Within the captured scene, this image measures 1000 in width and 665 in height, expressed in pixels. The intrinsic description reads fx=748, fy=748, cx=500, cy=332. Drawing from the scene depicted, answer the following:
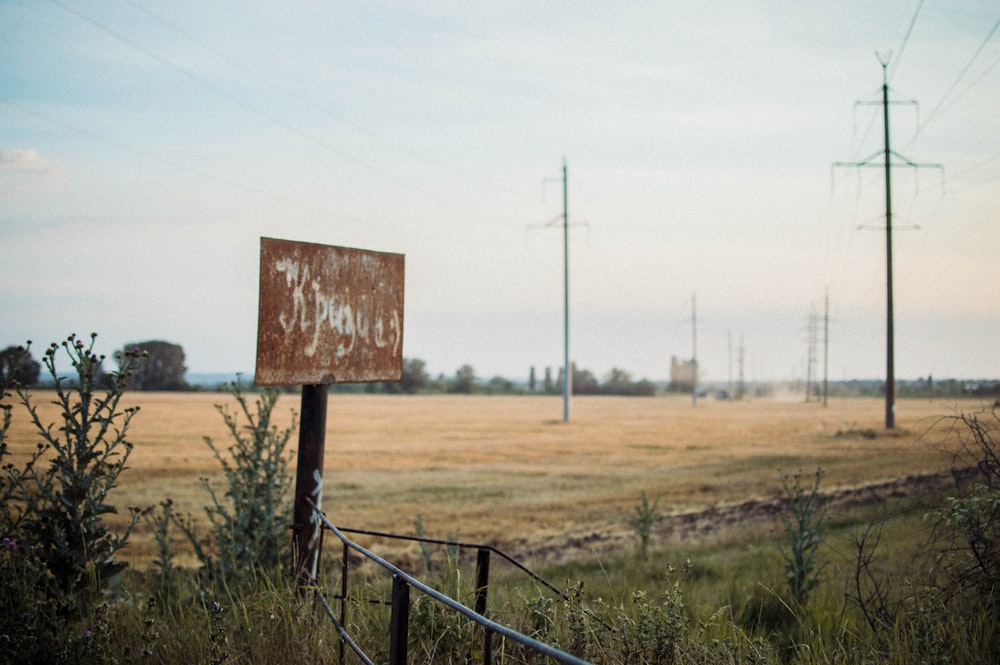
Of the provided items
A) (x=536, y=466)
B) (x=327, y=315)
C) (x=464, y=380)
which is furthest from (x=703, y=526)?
(x=464, y=380)

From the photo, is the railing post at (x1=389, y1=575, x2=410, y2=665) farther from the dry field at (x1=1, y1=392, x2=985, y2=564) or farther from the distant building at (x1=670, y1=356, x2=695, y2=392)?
the distant building at (x1=670, y1=356, x2=695, y2=392)

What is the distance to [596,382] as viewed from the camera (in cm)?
8831

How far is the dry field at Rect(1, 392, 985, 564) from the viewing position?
12.7 m

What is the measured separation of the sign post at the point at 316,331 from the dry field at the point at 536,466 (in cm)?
196

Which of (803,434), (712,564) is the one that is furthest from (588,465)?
(803,434)

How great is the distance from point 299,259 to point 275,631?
8.45 feet

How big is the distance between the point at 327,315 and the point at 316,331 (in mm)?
162

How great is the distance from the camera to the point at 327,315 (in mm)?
5719

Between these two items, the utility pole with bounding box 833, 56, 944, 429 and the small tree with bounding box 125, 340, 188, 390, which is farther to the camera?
the small tree with bounding box 125, 340, 188, 390

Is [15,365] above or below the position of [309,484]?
above

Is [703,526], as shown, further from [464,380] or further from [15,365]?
[464,380]

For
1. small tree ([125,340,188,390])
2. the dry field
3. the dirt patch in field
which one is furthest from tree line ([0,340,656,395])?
the dirt patch in field

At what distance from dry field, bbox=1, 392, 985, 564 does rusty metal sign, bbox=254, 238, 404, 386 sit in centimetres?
196

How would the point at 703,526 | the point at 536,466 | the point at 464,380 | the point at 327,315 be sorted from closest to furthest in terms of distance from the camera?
the point at 327,315, the point at 703,526, the point at 536,466, the point at 464,380
